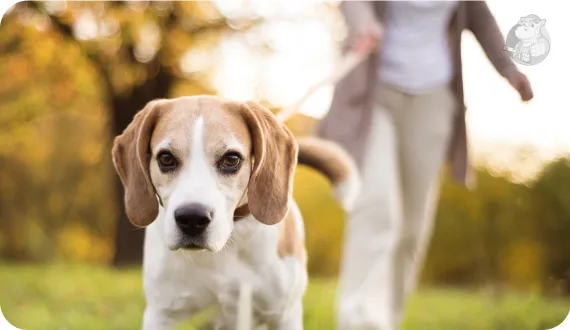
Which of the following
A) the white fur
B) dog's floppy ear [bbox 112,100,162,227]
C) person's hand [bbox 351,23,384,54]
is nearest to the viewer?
dog's floppy ear [bbox 112,100,162,227]

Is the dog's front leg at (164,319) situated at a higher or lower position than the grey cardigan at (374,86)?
lower

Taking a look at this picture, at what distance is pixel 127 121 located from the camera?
2332mm

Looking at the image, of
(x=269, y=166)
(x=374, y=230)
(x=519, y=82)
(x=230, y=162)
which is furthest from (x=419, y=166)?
(x=230, y=162)

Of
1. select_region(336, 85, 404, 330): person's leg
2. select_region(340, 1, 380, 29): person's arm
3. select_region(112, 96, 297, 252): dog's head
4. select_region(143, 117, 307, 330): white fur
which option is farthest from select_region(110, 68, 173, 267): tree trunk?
select_region(336, 85, 404, 330): person's leg

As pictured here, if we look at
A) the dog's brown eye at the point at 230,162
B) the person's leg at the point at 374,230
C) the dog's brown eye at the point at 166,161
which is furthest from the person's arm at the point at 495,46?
the dog's brown eye at the point at 166,161

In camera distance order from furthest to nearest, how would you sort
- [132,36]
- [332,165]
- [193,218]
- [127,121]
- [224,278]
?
[132,36] < [332,165] < [127,121] < [224,278] < [193,218]

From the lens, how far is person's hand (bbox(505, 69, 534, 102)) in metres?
2.70

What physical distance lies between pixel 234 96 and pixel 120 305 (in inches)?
33.5

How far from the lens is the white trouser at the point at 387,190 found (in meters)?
2.81

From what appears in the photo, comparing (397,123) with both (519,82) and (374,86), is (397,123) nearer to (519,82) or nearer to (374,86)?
(374,86)

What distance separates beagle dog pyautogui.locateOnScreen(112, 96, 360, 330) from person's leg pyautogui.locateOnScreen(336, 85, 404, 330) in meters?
0.65

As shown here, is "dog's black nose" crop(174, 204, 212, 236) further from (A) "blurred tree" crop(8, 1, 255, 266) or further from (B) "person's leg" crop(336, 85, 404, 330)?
(B) "person's leg" crop(336, 85, 404, 330)

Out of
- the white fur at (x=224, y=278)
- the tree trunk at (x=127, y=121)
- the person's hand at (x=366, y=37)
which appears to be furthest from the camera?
the person's hand at (x=366, y=37)

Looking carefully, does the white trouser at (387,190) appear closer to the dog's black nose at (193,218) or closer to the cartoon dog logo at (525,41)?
the cartoon dog logo at (525,41)
